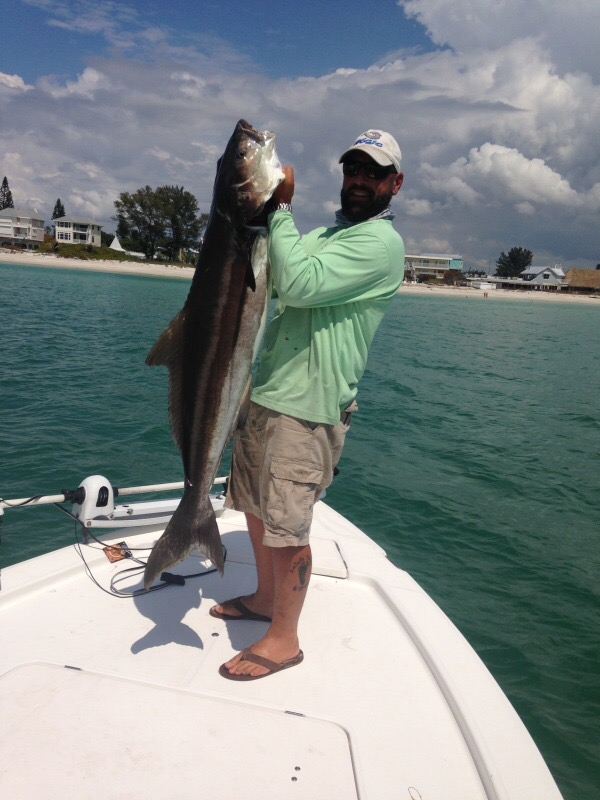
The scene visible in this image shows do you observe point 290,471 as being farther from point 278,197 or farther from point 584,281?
point 584,281

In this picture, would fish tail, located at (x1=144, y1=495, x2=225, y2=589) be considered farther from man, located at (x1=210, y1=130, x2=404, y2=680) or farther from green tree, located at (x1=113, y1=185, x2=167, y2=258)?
green tree, located at (x1=113, y1=185, x2=167, y2=258)

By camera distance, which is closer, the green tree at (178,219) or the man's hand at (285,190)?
the man's hand at (285,190)

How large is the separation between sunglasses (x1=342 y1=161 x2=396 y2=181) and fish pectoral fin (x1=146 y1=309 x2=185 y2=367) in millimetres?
1228

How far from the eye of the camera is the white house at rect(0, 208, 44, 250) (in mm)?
106188

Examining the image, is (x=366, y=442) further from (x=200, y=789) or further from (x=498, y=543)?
(x=200, y=789)

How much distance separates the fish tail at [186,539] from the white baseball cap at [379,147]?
2.10 metres

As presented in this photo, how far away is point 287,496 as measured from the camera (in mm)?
3189

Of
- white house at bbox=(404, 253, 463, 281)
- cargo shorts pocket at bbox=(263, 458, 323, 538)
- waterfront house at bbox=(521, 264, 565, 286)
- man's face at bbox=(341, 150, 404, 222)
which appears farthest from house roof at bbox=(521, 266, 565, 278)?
cargo shorts pocket at bbox=(263, 458, 323, 538)

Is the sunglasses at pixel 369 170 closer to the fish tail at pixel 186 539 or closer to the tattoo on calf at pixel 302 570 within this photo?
the fish tail at pixel 186 539


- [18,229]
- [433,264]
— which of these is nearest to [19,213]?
[18,229]

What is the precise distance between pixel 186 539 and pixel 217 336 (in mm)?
1143

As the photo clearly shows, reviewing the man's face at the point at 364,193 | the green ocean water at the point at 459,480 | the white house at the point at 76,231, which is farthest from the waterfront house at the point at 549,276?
the man's face at the point at 364,193

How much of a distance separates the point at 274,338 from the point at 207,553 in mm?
1276

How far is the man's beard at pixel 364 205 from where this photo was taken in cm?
324
